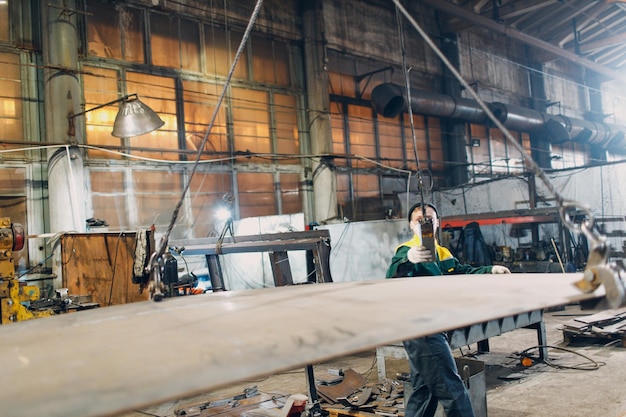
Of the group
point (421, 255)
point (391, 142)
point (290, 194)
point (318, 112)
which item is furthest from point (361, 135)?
point (421, 255)

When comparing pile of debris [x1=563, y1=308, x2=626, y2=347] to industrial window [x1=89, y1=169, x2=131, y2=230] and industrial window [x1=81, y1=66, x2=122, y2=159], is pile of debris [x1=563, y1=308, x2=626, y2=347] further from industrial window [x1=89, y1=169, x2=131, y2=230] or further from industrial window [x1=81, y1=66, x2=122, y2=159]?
industrial window [x1=81, y1=66, x2=122, y2=159]

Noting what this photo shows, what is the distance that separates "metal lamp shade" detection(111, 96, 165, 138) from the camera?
23.2 ft

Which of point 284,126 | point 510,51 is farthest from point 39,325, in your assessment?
point 510,51

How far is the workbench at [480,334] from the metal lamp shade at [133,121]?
4.69m

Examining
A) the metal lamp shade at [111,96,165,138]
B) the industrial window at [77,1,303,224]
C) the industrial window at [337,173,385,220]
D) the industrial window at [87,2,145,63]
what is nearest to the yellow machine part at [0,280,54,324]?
the metal lamp shade at [111,96,165,138]

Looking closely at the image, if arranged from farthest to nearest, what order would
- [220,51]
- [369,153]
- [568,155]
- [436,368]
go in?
[568,155] → [369,153] → [220,51] → [436,368]

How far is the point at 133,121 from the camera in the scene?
7098mm

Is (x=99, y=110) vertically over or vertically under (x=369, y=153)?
over

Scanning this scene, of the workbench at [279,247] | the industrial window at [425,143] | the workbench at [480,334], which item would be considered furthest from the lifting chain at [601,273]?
the industrial window at [425,143]

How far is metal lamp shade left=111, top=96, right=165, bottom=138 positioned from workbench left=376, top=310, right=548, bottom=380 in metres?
4.69

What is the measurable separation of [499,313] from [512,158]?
16075mm

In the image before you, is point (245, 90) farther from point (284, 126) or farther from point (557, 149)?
point (557, 149)

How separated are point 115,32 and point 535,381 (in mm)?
8807

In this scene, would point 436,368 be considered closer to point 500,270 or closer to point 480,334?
point 500,270
